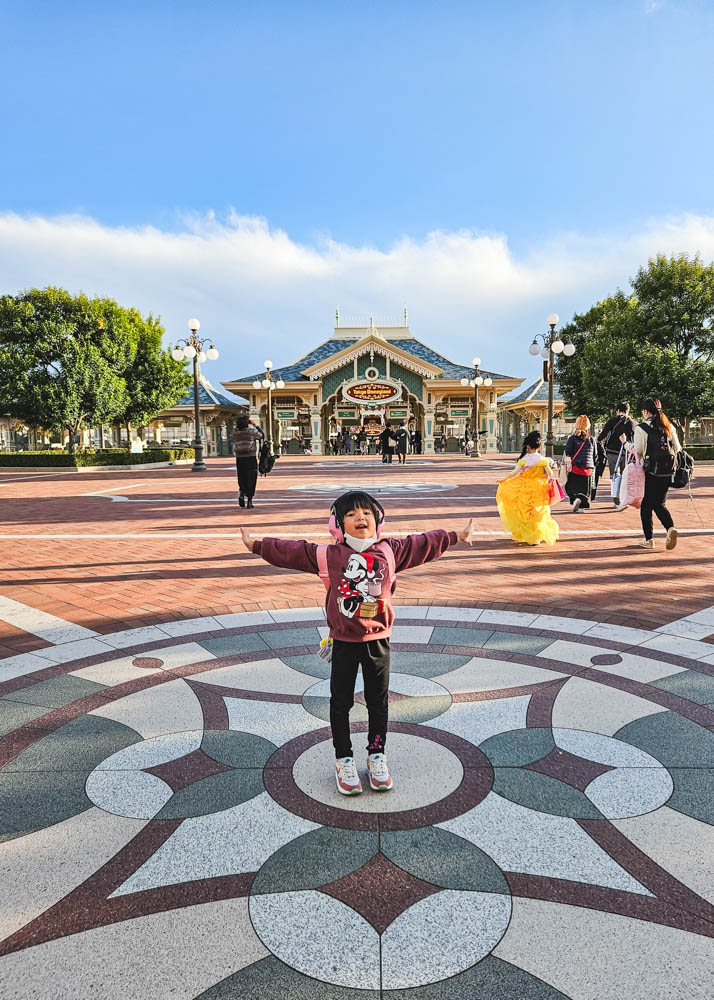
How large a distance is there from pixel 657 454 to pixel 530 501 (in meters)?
1.65

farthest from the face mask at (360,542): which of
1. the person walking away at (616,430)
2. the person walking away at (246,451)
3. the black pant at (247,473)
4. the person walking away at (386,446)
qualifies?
the person walking away at (386,446)

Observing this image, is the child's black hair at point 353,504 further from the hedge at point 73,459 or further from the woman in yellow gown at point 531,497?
the hedge at point 73,459

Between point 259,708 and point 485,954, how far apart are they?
76.5 inches

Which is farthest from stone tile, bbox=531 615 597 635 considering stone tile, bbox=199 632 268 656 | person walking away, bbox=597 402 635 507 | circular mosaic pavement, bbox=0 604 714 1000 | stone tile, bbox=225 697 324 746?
person walking away, bbox=597 402 635 507

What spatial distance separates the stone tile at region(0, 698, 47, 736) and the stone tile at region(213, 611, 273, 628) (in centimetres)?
172

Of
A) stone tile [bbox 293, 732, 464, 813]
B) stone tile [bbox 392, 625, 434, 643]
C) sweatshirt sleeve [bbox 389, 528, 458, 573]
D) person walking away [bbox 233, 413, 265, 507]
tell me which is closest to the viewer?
stone tile [bbox 293, 732, 464, 813]

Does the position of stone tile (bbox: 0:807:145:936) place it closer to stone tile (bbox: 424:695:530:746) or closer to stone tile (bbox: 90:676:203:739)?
stone tile (bbox: 90:676:203:739)

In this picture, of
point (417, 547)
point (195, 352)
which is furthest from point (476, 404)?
point (417, 547)

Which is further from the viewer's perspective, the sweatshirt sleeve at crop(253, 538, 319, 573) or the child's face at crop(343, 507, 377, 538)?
the sweatshirt sleeve at crop(253, 538, 319, 573)

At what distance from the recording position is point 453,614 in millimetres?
5508

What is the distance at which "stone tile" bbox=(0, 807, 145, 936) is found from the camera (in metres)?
2.15

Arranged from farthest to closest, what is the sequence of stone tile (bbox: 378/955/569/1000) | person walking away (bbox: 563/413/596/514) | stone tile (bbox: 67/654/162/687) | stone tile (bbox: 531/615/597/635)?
1. person walking away (bbox: 563/413/596/514)
2. stone tile (bbox: 531/615/597/635)
3. stone tile (bbox: 67/654/162/687)
4. stone tile (bbox: 378/955/569/1000)

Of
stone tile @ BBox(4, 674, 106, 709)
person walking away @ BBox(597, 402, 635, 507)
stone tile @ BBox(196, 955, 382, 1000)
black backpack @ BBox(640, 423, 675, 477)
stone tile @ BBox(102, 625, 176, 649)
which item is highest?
person walking away @ BBox(597, 402, 635, 507)

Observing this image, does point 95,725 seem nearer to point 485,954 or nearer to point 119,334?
point 485,954
